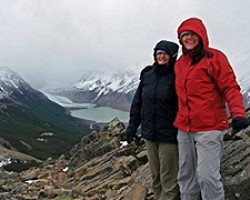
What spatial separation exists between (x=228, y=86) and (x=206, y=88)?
0.39 m

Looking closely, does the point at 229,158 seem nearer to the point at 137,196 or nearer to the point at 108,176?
the point at 137,196

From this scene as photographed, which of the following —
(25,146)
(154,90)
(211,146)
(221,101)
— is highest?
(25,146)

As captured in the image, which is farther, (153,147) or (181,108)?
(153,147)

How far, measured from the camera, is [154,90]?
815cm

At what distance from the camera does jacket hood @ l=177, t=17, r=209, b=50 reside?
23.2 feet

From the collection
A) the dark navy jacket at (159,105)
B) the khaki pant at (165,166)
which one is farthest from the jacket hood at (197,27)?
the khaki pant at (165,166)

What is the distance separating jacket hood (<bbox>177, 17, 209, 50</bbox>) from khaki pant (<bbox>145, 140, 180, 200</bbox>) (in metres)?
2.19

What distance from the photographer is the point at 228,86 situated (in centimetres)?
681

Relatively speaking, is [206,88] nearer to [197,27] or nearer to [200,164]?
[197,27]

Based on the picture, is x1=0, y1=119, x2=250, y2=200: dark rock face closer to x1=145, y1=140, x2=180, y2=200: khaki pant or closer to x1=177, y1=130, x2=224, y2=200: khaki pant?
x1=145, y1=140, x2=180, y2=200: khaki pant

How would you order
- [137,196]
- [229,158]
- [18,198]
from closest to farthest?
1. [229,158]
2. [137,196]
3. [18,198]

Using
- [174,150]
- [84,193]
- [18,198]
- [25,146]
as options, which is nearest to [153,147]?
[174,150]

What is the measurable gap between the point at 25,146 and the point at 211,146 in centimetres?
13459

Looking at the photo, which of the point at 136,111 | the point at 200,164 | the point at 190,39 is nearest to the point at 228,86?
the point at 190,39
